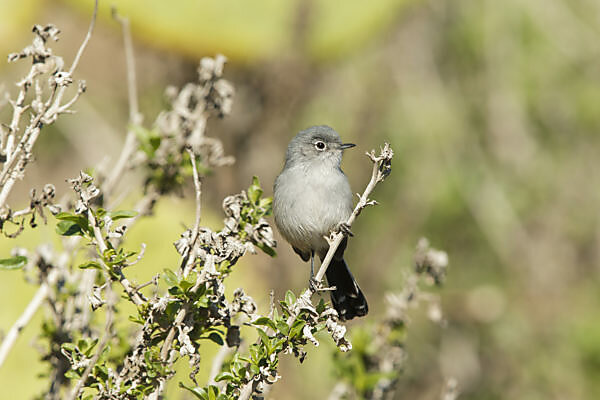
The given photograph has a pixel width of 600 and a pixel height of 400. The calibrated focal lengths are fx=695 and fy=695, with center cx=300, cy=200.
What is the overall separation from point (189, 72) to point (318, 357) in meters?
2.79

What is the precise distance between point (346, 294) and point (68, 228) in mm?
1801

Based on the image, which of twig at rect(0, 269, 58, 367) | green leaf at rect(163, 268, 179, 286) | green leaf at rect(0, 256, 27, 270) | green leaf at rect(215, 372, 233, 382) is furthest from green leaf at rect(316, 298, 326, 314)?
twig at rect(0, 269, 58, 367)

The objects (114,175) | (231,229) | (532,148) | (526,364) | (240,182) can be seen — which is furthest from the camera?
(532,148)

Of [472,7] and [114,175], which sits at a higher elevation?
[472,7]

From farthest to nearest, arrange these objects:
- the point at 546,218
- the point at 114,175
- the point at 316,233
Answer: the point at 546,218 → the point at 316,233 → the point at 114,175

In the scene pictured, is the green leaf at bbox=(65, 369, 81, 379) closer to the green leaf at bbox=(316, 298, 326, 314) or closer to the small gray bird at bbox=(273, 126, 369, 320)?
the green leaf at bbox=(316, 298, 326, 314)

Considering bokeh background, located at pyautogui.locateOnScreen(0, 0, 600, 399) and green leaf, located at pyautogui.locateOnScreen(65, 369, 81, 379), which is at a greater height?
bokeh background, located at pyautogui.locateOnScreen(0, 0, 600, 399)

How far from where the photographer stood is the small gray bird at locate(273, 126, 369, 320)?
138 inches

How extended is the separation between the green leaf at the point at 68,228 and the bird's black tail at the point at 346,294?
61.9 inches

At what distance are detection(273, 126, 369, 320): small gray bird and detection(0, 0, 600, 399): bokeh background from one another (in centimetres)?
137

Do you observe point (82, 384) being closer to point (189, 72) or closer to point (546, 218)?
point (189, 72)

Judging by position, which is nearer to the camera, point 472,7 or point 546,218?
point 546,218

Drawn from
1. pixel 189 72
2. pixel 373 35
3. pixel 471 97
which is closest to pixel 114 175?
pixel 189 72

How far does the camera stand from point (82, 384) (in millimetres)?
1912
